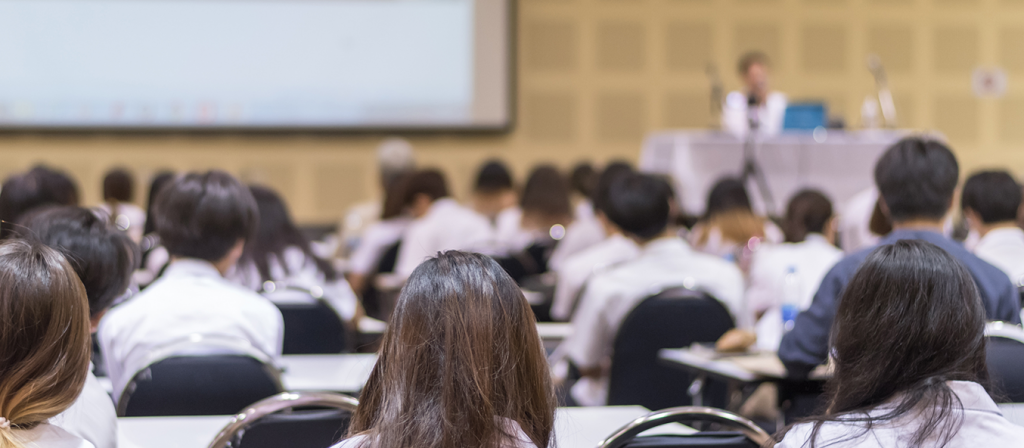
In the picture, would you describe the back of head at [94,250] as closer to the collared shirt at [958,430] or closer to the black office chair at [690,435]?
the black office chair at [690,435]

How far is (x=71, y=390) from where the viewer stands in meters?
1.32

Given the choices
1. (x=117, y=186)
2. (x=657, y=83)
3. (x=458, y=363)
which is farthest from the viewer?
(x=657, y=83)

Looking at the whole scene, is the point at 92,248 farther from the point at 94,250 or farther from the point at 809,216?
the point at 809,216

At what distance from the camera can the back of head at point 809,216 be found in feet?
12.9

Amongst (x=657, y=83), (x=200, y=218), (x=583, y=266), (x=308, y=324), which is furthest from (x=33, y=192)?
(x=657, y=83)

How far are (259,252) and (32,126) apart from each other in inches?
211

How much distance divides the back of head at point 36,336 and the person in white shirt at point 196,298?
0.65 meters

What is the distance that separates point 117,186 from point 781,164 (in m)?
4.16

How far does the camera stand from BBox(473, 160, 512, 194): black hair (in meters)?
6.10

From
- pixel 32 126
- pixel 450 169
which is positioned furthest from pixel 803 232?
pixel 32 126

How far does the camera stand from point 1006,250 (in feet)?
11.1

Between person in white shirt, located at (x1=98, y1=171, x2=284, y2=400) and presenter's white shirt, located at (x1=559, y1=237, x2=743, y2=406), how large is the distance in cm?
110

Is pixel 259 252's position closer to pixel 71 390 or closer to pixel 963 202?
pixel 71 390

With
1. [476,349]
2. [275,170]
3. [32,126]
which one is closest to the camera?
[476,349]
